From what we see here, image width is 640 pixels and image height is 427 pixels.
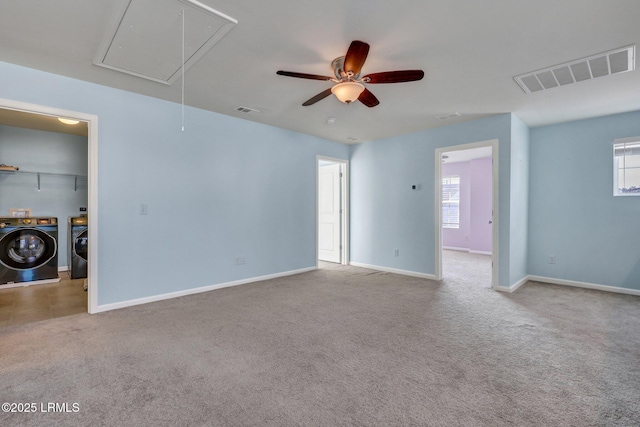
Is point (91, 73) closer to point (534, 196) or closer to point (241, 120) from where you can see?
point (241, 120)

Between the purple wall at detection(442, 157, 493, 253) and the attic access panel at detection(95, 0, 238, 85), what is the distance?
6.82 metres

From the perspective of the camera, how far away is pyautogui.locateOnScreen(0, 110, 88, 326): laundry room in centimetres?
426

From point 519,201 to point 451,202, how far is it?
3992 mm

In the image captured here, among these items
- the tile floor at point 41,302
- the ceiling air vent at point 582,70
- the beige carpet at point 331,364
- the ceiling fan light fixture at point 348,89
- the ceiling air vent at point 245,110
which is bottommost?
the beige carpet at point 331,364

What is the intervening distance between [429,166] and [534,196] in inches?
Result: 68.6

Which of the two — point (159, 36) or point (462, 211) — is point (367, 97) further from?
point (462, 211)

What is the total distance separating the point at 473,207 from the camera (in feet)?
25.3

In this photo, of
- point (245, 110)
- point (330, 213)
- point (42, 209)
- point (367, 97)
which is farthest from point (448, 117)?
point (42, 209)

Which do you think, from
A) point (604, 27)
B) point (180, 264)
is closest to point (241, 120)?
point (180, 264)

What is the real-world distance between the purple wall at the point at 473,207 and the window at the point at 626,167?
2820 millimetres

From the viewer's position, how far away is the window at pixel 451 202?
8250 mm

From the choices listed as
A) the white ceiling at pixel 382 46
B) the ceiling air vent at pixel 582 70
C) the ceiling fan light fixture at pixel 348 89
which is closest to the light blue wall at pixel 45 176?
the white ceiling at pixel 382 46

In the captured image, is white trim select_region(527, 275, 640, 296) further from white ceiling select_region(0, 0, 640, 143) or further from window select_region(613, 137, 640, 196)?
white ceiling select_region(0, 0, 640, 143)

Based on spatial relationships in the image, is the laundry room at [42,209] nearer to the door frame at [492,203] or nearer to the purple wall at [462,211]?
the door frame at [492,203]
